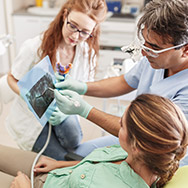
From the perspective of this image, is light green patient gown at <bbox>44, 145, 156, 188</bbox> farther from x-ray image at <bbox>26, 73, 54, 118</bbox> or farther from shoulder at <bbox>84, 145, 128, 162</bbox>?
x-ray image at <bbox>26, 73, 54, 118</bbox>

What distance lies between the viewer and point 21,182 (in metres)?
1.15

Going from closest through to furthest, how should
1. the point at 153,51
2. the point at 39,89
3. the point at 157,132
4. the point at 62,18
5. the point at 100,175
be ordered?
the point at 157,132
the point at 100,175
the point at 153,51
the point at 39,89
the point at 62,18

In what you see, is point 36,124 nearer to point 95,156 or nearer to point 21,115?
point 21,115

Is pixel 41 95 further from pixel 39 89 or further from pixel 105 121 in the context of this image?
pixel 105 121

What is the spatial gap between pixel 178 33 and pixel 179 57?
14cm

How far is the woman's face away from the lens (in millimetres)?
1449

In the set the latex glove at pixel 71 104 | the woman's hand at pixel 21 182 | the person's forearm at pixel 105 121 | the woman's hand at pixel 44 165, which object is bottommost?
the woman's hand at pixel 44 165

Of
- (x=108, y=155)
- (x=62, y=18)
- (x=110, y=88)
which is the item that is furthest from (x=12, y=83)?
(x=108, y=155)

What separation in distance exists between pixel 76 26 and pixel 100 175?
88 cm

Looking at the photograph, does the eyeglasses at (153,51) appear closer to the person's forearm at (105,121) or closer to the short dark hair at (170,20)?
the short dark hair at (170,20)

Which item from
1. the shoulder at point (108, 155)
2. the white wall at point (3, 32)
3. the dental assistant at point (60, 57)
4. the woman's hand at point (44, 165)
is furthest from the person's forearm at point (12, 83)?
the white wall at point (3, 32)

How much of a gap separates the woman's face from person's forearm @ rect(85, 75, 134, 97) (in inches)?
12.0

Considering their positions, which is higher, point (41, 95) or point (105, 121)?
point (41, 95)

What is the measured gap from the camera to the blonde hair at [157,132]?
2.54ft
